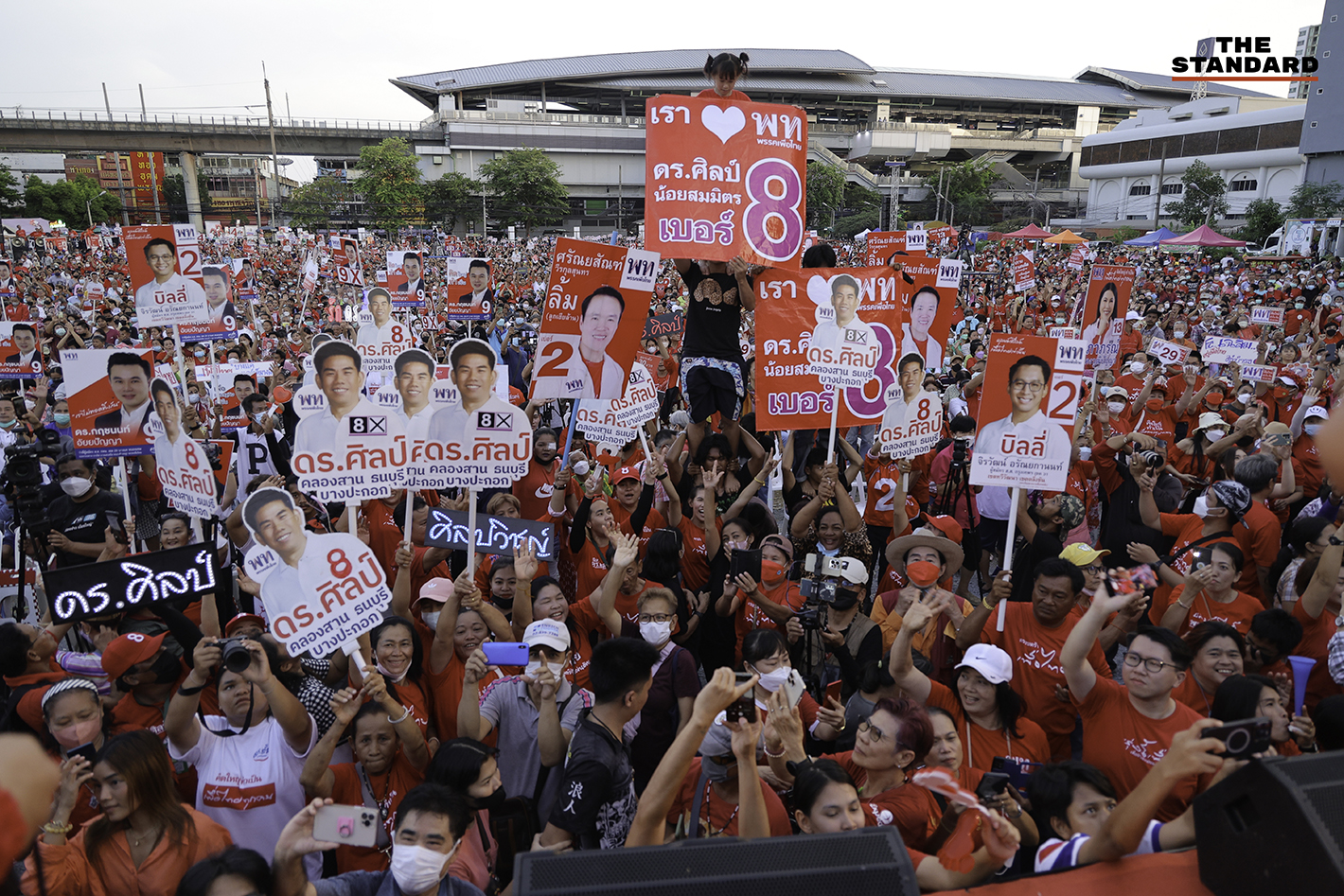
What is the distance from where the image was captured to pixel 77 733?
3391mm

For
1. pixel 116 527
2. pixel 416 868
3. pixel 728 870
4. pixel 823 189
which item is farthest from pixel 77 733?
pixel 823 189

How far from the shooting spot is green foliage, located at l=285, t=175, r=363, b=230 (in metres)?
66.2

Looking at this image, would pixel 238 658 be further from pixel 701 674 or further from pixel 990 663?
pixel 990 663

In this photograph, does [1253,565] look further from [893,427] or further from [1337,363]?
[1337,363]

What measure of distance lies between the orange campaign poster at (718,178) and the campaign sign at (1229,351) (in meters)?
6.48

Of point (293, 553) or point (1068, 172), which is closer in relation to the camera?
point (293, 553)

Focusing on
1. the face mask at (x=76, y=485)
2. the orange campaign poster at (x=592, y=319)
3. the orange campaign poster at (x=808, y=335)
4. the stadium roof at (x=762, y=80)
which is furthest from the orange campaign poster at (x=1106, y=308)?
the stadium roof at (x=762, y=80)

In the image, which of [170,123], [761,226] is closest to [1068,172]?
[170,123]

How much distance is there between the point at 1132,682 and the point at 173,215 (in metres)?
94.1

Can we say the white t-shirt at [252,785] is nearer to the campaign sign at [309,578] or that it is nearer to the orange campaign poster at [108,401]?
the campaign sign at [309,578]

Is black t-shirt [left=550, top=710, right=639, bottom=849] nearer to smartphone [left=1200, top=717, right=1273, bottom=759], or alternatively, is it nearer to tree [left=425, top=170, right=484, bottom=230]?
smartphone [left=1200, top=717, right=1273, bottom=759]

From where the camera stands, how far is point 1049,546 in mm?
5215

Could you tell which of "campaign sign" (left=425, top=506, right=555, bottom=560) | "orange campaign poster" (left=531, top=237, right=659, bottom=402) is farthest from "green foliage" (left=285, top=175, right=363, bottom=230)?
"campaign sign" (left=425, top=506, right=555, bottom=560)

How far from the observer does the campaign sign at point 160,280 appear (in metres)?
8.43
